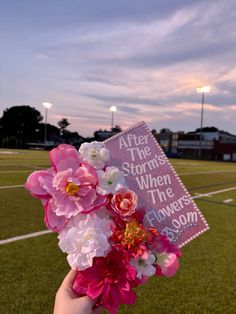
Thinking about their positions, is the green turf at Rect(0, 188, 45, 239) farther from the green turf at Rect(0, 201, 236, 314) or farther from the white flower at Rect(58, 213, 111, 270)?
the white flower at Rect(58, 213, 111, 270)

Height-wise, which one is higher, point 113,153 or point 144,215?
point 113,153

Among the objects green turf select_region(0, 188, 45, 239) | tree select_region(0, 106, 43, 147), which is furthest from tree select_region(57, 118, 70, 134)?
green turf select_region(0, 188, 45, 239)

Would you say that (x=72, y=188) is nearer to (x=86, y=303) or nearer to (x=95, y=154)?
(x=95, y=154)

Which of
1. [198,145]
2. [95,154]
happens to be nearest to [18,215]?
[95,154]

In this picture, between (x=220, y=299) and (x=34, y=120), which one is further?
(x=34, y=120)

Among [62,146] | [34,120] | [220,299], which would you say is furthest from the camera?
[34,120]

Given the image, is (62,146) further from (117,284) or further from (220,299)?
(220,299)

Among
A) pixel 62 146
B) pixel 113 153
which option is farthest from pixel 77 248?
pixel 113 153

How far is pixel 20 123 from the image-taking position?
10275cm

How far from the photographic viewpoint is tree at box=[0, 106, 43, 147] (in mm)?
101188

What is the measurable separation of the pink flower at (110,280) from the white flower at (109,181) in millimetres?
234

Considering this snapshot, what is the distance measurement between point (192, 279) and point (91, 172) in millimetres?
3811

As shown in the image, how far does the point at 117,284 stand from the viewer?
1.39 metres

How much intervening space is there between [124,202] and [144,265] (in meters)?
0.25
